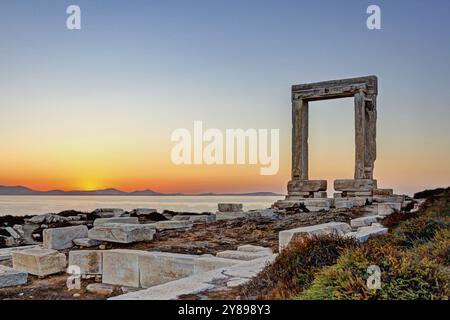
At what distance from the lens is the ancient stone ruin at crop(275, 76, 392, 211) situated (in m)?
24.9

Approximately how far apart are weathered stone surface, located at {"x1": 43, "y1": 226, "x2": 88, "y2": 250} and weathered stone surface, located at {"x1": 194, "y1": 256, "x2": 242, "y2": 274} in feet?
15.5

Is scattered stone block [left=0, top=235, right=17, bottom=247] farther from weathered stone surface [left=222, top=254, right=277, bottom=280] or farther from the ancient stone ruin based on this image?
the ancient stone ruin

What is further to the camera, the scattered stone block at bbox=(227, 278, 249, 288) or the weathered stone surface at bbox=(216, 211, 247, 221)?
the weathered stone surface at bbox=(216, 211, 247, 221)

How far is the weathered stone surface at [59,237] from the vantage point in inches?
450

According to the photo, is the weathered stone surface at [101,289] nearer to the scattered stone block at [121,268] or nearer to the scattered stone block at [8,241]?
the scattered stone block at [121,268]

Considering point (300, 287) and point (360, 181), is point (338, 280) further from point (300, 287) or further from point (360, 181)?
point (360, 181)

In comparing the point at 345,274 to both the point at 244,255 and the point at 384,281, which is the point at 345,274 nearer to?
the point at 384,281

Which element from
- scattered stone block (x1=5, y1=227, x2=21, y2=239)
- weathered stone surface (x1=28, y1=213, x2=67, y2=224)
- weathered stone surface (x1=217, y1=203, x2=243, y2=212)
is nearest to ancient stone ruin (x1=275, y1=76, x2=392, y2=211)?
weathered stone surface (x1=217, y1=203, x2=243, y2=212)

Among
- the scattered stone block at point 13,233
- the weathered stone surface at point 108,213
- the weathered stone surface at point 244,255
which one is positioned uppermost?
the weathered stone surface at point 244,255

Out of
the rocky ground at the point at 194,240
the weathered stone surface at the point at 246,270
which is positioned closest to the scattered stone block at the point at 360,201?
the rocky ground at the point at 194,240

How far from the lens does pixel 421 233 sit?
29.6ft

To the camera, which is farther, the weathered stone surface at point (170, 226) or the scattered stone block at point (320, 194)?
the scattered stone block at point (320, 194)
